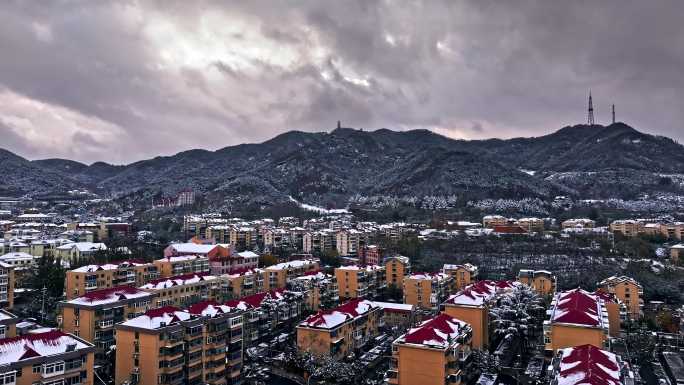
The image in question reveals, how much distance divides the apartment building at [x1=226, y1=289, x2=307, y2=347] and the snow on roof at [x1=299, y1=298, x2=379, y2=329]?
359 cm

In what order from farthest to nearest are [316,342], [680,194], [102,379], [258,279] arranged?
[680,194] → [258,279] → [316,342] → [102,379]

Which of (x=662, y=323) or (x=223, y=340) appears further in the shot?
(x=662, y=323)

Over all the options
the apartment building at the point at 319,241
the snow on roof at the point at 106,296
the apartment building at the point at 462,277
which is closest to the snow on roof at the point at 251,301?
the snow on roof at the point at 106,296

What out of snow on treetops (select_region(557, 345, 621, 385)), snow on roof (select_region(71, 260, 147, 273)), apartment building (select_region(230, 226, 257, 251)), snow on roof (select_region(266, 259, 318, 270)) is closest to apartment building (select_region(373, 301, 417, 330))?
snow on roof (select_region(266, 259, 318, 270))

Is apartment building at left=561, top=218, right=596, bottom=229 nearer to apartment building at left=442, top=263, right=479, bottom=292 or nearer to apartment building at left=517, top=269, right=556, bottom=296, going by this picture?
apartment building at left=517, top=269, right=556, bottom=296

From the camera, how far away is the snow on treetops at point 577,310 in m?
19.2

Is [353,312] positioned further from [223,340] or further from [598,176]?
[598,176]

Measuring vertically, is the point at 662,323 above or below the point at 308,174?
below

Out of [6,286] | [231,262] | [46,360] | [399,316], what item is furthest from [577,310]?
[6,286]

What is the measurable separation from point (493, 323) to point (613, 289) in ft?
32.6

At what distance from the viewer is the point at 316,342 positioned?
68.7 ft

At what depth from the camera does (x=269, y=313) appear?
86.0 ft

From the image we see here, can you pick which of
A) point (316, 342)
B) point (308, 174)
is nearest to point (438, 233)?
point (316, 342)

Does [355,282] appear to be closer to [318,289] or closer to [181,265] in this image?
[318,289]
